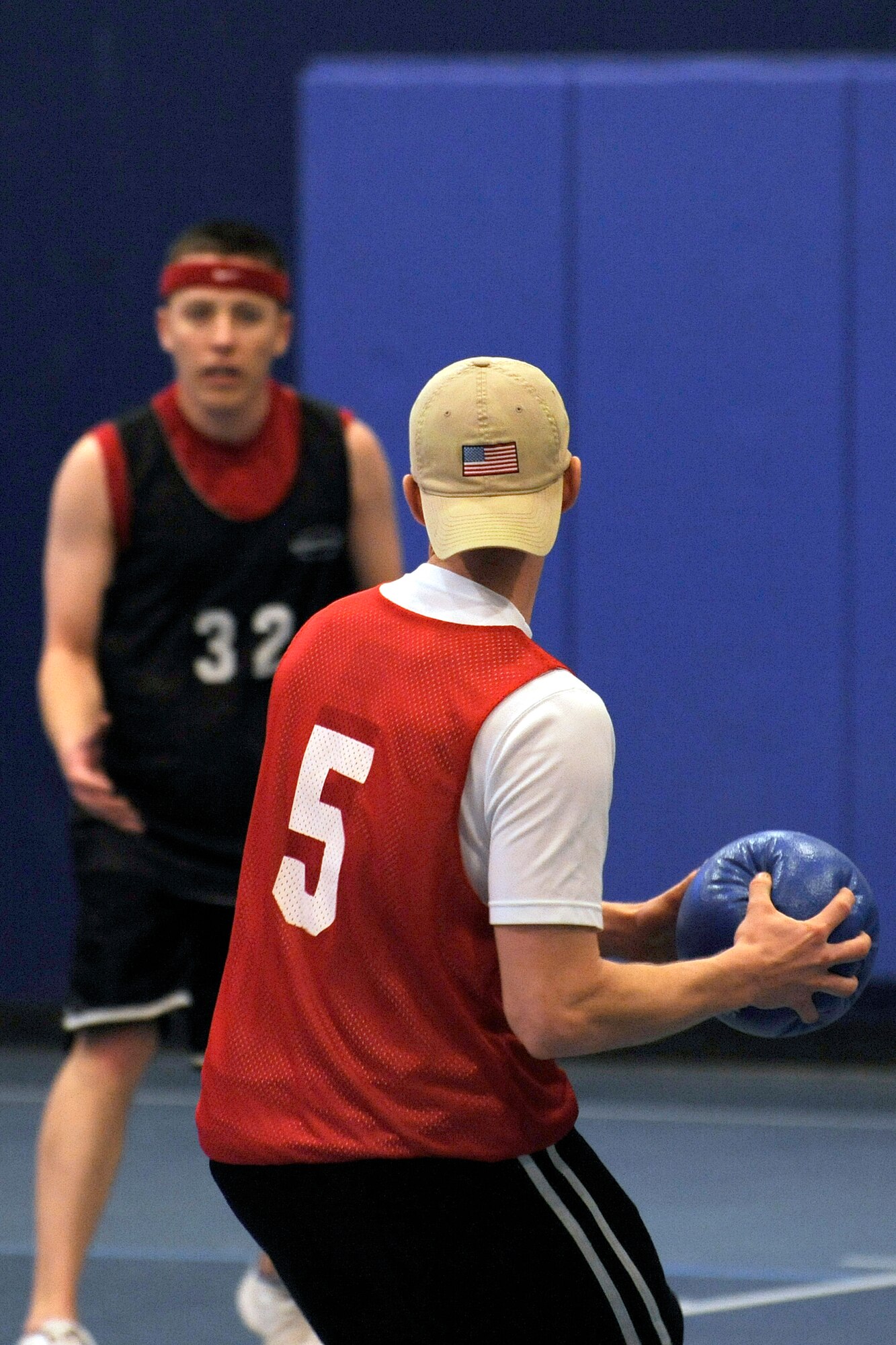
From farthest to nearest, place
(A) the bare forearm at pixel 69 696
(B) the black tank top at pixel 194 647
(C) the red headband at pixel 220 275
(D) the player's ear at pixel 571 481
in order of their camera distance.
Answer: (C) the red headband at pixel 220 275, (B) the black tank top at pixel 194 647, (A) the bare forearm at pixel 69 696, (D) the player's ear at pixel 571 481

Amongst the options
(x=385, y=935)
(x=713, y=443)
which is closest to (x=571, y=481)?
(x=385, y=935)

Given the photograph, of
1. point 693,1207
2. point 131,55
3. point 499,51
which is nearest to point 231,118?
point 131,55

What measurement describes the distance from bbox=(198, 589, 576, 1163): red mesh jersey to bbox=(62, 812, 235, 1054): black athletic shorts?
150 cm

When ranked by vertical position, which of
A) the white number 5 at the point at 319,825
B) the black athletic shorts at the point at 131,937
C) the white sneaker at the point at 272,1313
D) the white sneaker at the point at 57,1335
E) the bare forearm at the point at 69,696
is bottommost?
the white sneaker at the point at 272,1313

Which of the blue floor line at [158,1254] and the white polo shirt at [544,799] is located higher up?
the white polo shirt at [544,799]

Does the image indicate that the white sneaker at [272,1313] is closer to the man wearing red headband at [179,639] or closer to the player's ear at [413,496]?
the man wearing red headband at [179,639]

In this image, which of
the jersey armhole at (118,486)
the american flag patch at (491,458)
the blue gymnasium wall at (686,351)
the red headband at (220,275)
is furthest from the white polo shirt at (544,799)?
the blue gymnasium wall at (686,351)

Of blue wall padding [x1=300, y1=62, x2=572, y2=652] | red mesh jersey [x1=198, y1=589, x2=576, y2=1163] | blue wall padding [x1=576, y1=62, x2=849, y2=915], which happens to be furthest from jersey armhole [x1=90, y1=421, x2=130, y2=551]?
blue wall padding [x1=576, y1=62, x2=849, y2=915]

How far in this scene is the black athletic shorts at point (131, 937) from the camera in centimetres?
376

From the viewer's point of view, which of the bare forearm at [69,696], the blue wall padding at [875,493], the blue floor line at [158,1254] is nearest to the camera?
the bare forearm at [69,696]

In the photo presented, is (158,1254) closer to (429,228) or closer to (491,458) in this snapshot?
(491,458)

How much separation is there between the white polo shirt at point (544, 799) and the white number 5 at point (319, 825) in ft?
0.45

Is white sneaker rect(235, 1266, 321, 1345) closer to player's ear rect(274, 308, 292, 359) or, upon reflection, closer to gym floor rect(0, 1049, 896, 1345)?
gym floor rect(0, 1049, 896, 1345)

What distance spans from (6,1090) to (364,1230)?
Answer: 158 inches
